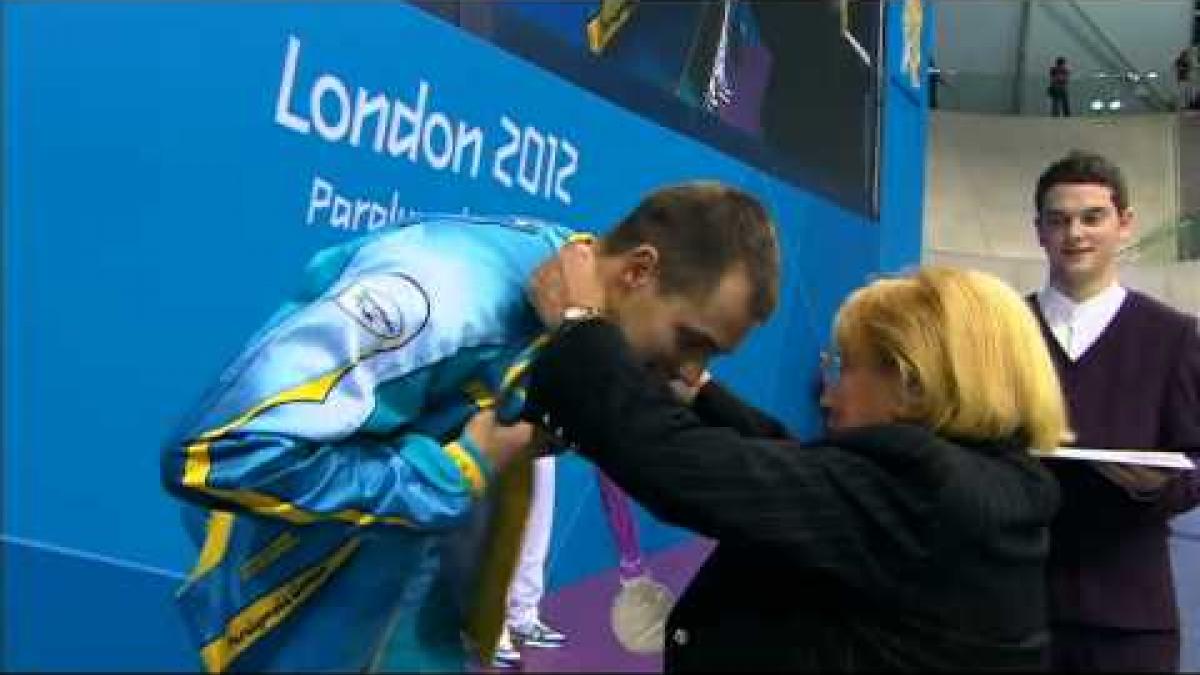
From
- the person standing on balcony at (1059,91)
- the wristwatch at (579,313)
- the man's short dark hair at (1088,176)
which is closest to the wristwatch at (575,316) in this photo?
the wristwatch at (579,313)

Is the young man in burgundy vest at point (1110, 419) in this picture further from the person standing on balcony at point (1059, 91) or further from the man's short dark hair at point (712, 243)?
the person standing on balcony at point (1059, 91)

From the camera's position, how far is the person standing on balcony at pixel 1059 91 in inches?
730

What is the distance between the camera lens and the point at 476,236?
1.29 metres

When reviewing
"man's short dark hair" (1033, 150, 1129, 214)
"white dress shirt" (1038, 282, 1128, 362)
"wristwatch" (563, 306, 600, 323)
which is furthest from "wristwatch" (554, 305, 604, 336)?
"man's short dark hair" (1033, 150, 1129, 214)

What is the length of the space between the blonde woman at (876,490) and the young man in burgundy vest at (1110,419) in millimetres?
555

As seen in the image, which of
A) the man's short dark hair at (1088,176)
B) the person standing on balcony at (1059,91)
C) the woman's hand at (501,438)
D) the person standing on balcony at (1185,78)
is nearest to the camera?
the woman's hand at (501,438)

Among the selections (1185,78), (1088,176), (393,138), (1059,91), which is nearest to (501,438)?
(1088,176)

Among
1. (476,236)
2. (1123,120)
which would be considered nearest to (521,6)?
(476,236)

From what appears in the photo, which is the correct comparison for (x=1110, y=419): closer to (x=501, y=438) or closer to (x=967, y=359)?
(x=967, y=359)

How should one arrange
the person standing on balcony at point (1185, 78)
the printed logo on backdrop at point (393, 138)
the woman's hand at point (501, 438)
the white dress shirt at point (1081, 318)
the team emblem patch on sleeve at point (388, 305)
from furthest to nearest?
the person standing on balcony at point (1185, 78) < the printed logo on backdrop at point (393, 138) < the white dress shirt at point (1081, 318) < the team emblem patch on sleeve at point (388, 305) < the woman's hand at point (501, 438)

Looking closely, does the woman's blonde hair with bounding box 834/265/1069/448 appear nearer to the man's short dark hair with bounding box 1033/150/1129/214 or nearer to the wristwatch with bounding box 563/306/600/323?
the wristwatch with bounding box 563/306/600/323

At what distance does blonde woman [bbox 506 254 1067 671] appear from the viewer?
2.94ft

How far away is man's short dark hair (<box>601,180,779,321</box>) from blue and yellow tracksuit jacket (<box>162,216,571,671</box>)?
15 cm

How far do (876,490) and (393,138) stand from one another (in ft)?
6.59
